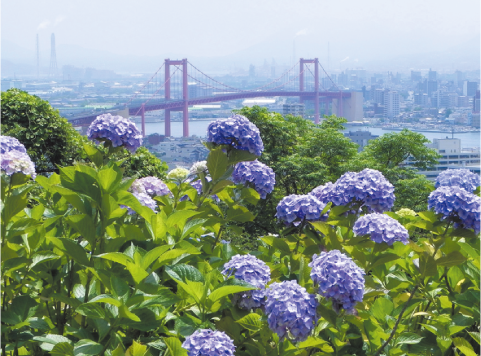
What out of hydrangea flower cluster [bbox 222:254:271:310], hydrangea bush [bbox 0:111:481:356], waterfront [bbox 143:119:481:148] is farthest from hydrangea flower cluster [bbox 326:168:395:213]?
waterfront [bbox 143:119:481:148]

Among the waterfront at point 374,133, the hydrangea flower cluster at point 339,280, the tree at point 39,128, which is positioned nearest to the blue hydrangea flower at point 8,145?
the hydrangea flower cluster at point 339,280

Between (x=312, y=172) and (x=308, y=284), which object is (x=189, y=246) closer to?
(x=308, y=284)

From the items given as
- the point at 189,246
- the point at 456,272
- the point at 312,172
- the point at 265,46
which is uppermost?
the point at 265,46

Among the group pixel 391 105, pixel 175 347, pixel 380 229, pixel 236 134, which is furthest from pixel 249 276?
pixel 391 105

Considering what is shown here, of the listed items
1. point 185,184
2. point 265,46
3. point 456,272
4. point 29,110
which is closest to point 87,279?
point 185,184

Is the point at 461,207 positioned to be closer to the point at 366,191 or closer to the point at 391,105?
the point at 366,191

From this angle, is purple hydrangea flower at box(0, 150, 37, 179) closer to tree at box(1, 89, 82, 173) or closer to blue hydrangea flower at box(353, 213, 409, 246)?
blue hydrangea flower at box(353, 213, 409, 246)

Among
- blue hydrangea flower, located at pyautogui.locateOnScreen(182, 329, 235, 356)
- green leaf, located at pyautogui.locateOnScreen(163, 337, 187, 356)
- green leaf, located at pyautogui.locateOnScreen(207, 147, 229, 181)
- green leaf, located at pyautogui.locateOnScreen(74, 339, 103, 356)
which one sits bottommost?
green leaf, located at pyautogui.locateOnScreen(74, 339, 103, 356)
